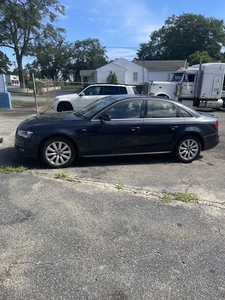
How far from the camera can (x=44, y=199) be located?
11.8 ft

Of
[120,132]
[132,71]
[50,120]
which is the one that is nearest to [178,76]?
[120,132]

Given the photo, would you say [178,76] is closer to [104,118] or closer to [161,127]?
[161,127]

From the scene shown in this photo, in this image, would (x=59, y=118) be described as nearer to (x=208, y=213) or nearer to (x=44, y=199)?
(x=44, y=199)

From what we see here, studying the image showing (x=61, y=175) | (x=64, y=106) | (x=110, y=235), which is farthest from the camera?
(x=64, y=106)

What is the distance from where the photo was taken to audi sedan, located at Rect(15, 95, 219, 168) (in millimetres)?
4715

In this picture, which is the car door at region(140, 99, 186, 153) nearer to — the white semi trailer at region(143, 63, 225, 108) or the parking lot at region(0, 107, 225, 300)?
the parking lot at region(0, 107, 225, 300)

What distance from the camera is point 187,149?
17.5 feet

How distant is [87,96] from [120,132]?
6.97m

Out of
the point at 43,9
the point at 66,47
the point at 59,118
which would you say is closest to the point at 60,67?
the point at 66,47

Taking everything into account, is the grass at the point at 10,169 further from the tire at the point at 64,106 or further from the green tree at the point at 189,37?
the green tree at the point at 189,37

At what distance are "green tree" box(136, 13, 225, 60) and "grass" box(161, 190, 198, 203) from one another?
65738 mm

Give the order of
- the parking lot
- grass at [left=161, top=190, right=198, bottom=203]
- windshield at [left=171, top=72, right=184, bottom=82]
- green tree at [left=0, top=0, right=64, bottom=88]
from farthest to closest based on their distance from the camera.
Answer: green tree at [left=0, top=0, right=64, bottom=88], windshield at [left=171, top=72, right=184, bottom=82], grass at [left=161, top=190, right=198, bottom=203], the parking lot

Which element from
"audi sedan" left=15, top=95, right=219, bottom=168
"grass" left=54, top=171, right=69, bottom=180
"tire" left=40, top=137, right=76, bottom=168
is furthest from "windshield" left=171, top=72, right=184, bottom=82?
"grass" left=54, top=171, right=69, bottom=180

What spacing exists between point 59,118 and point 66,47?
2752 inches
